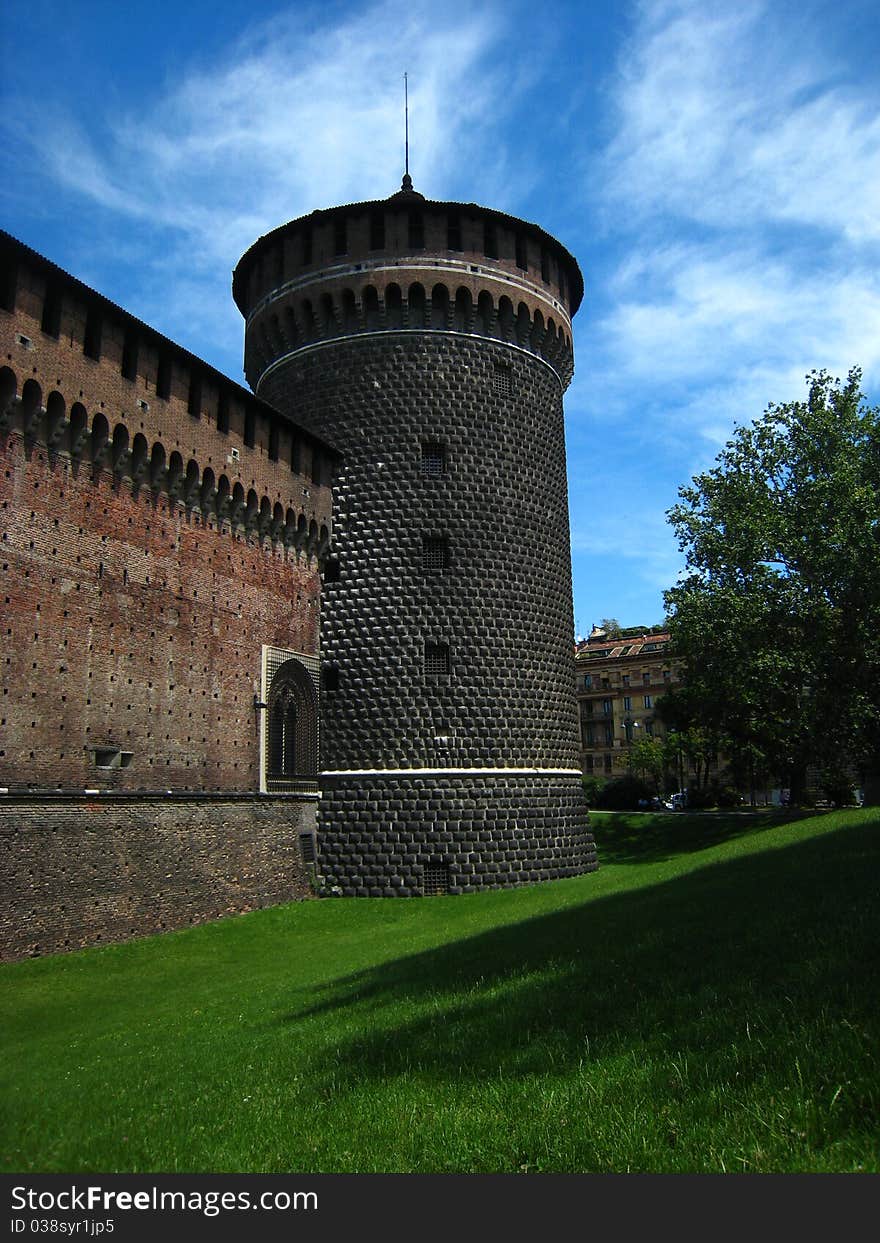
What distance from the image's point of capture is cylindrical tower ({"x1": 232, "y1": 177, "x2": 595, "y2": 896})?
979 inches

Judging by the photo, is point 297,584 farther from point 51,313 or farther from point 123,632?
point 51,313

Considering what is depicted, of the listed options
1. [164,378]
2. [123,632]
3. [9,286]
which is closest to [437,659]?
[123,632]

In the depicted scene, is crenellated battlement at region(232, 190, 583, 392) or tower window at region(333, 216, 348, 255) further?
tower window at region(333, 216, 348, 255)

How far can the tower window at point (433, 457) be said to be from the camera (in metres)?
26.9

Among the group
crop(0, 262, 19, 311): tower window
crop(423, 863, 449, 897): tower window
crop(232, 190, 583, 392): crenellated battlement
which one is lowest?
crop(423, 863, 449, 897): tower window

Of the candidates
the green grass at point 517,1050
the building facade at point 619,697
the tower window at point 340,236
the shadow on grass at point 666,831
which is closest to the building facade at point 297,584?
the tower window at point 340,236

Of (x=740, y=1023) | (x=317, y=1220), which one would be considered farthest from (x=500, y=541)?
(x=317, y=1220)

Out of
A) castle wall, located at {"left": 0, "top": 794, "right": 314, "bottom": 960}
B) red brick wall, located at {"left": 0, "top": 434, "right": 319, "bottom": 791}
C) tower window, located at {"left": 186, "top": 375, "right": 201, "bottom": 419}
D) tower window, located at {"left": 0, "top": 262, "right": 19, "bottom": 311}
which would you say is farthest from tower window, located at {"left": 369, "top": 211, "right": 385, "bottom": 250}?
castle wall, located at {"left": 0, "top": 794, "right": 314, "bottom": 960}

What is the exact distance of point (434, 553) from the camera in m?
26.6

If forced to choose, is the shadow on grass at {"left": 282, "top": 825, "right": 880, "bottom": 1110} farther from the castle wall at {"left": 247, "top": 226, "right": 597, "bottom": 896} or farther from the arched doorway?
the arched doorway

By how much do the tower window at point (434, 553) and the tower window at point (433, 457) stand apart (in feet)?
6.64

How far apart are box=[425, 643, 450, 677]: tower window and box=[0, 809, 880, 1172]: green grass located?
1106cm

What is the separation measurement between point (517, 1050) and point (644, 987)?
1.49m

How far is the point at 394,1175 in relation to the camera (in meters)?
4.96
